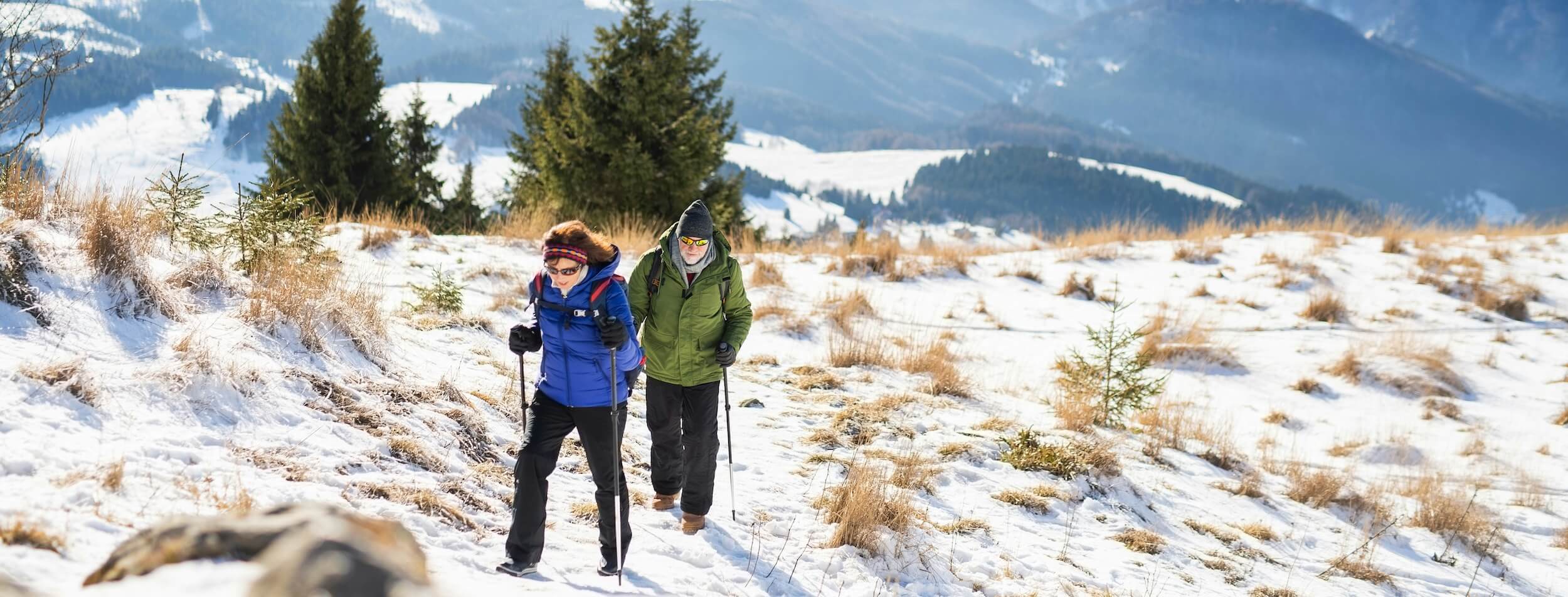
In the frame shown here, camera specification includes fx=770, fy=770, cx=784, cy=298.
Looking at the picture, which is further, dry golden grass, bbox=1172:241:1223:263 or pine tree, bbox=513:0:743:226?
pine tree, bbox=513:0:743:226

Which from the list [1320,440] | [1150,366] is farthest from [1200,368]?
[1320,440]

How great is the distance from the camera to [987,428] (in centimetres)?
729

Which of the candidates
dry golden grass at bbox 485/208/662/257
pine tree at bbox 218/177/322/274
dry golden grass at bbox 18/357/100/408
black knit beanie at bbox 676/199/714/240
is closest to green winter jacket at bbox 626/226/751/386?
black knit beanie at bbox 676/199/714/240

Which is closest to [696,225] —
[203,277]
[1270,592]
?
[203,277]

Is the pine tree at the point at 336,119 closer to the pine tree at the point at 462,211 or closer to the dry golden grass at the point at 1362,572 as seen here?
the pine tree at the point at 462,211

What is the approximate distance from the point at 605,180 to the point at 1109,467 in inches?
494

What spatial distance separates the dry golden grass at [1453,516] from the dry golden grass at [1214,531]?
2.17m

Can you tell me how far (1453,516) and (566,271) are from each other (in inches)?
298

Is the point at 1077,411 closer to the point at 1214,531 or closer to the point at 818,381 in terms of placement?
the point at 1214,531

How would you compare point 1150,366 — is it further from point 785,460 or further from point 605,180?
point 605,180

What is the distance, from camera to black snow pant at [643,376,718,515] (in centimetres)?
459

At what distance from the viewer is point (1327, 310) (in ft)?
40.0

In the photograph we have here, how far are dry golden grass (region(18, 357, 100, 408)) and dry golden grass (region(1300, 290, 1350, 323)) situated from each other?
566 inches

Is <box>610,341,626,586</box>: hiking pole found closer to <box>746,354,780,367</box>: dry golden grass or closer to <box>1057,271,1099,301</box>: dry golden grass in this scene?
<box>746,354,780,367</box>: dry golden grass
